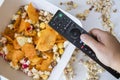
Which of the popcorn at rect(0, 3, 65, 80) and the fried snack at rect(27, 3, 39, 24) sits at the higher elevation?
the fried snack at rect(27, 3, 39, 24)

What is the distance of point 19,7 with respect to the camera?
0.94m

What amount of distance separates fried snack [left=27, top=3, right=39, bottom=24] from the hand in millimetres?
205

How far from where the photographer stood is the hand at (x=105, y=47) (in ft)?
2.44

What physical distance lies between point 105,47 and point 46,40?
19 cm

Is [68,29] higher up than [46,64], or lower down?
higher up

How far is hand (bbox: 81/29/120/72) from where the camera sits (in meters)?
0.74

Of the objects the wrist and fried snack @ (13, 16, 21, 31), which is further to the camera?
fried snack @ (13, 16, 21, 31)

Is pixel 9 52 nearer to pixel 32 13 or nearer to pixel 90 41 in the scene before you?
pixel 32 13

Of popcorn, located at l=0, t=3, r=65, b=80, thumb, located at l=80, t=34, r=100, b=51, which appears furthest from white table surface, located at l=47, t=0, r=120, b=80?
thumb, located at l=80, t=34, r=100, b=51

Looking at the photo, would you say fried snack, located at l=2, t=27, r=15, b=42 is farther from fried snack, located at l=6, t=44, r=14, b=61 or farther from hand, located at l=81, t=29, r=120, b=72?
hand, located at l=81, t=29, r=120, b=72

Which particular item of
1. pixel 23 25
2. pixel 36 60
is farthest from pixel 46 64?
pixel 23 25

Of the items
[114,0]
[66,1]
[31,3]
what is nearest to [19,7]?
[31,3]

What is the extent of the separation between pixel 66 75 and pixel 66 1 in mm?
230

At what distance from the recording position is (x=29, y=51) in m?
0.87
